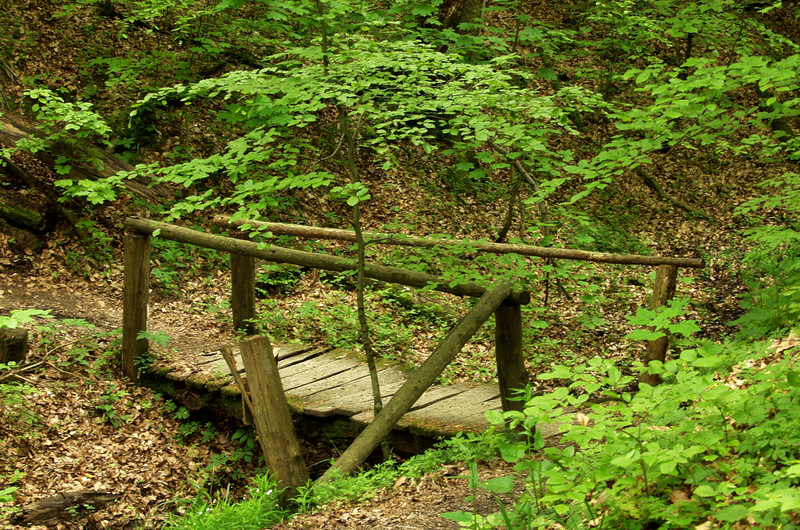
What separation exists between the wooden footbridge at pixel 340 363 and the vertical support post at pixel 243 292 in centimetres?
1

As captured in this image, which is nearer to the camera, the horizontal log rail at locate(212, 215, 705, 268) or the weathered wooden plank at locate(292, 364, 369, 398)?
the horizontal log rail at locate(212, 215, 705, 268)

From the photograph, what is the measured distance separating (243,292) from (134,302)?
1.24 meters

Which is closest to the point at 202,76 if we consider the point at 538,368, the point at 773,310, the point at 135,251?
the point at 135,251

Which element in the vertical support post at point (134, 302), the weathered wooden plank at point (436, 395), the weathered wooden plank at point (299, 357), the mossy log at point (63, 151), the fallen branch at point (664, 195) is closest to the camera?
the weathered wooden plank at point (436, 395)

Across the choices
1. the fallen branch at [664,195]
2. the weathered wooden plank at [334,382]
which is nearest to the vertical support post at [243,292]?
the weathered wooden plank at [334,382]

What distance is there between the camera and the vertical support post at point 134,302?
6.31 meters

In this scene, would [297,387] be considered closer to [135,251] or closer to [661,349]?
[135,251]

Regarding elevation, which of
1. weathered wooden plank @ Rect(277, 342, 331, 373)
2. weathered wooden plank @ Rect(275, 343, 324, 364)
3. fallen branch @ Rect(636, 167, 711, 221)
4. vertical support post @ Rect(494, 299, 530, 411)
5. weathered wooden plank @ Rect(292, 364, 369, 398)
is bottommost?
weathered wooden plank @ Rect(292, 364, 369, 398)

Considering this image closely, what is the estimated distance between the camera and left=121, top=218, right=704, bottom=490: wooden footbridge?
4.43 metres

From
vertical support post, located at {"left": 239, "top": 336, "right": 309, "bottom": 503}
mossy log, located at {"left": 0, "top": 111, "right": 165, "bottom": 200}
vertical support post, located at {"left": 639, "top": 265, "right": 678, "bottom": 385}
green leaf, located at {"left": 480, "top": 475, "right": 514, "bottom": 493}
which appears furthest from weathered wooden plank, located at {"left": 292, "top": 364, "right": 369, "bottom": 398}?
mossy log, located at {"left": 0, "top": 111, "right": 165, "bottom": 200}

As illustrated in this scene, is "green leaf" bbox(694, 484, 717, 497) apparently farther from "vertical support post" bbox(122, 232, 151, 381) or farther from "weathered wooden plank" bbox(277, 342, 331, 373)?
"vertical support post" bbox(122, 232, 151, 381)

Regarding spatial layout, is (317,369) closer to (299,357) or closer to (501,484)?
(299,357)

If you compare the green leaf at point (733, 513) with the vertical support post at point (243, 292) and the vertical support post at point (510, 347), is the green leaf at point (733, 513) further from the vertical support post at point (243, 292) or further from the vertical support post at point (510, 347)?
the vertical support post at point (243, 292)

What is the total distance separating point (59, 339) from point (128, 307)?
2.70 feet
